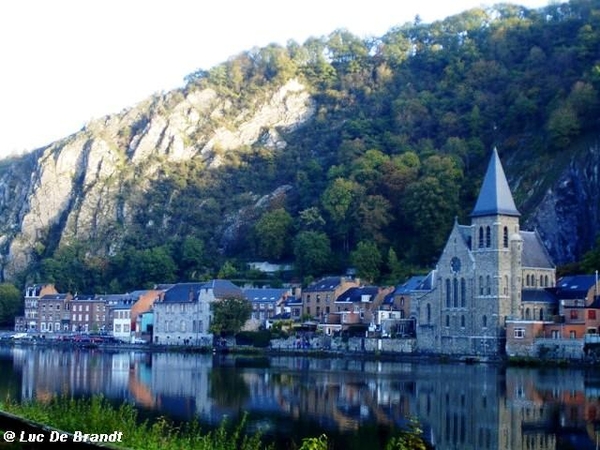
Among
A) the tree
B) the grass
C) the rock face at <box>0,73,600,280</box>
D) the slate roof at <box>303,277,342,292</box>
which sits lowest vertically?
the grass

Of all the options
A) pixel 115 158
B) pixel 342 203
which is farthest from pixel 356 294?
pixel 115 158

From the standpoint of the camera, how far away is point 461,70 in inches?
5069

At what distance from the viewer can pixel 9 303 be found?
122 meters

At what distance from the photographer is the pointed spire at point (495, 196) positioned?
71812 mm

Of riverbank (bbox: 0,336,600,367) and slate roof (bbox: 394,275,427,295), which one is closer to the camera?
riverbank (bbox: 0,336,600,367)

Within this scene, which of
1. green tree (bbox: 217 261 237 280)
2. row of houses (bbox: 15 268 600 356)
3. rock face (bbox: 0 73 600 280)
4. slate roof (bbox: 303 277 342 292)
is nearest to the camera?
row of houses (bbox: 15 268 600 356)

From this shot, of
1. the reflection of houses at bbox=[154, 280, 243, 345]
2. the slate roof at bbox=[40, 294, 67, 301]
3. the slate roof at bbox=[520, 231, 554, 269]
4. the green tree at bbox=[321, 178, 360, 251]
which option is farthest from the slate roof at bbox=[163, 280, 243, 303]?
the slate roof at bbox=[520, 231, 554, 269]

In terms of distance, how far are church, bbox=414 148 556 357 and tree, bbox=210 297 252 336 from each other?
59.9 ft

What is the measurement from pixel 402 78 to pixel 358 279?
192 ft

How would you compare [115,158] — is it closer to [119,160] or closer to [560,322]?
[119,160]

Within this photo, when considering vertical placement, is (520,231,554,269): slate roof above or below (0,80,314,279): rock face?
below

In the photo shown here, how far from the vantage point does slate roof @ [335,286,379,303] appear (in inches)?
3300

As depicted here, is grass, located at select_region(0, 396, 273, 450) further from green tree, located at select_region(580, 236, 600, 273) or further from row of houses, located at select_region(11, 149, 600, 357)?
green tree, located at select_region(580, 236, 600, 273)

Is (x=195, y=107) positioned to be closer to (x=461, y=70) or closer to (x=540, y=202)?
(x=461, y=70)
